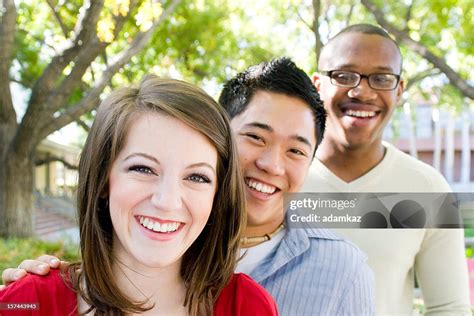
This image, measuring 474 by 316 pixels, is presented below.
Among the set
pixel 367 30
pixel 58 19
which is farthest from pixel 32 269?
pixel 367 30

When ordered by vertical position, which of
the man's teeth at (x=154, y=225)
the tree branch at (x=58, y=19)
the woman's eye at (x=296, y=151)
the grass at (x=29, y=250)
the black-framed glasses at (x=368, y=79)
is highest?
the tree branch at (x=58, y=19)

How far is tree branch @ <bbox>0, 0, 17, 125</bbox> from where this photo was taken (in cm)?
151

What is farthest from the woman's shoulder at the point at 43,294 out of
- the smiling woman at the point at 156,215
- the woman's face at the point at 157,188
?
the woman's face at the point at 157,188

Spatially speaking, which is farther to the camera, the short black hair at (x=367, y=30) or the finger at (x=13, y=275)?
the short black hair at (x=367, y=30)

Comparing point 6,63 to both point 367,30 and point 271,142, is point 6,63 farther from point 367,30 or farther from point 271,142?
point 367,30

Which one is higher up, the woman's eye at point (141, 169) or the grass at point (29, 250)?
the woman's eye at point (141, 169)

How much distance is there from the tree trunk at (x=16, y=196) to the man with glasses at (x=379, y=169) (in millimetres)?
748

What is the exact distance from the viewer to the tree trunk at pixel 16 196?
5.01 feet

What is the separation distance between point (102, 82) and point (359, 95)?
662mm

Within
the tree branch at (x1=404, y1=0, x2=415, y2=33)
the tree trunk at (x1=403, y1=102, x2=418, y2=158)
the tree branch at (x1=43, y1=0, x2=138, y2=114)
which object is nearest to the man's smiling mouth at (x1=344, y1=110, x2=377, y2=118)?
the tree trunk at (x1=403, y1=102, x2=418, y2=158)

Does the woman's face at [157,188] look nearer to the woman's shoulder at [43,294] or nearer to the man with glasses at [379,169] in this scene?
the woman's shoulder at [43,294]

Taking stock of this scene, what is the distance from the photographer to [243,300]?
98cm

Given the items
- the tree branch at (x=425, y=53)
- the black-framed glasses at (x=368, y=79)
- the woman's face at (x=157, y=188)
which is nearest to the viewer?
the woman's face at (x=157, y=188)

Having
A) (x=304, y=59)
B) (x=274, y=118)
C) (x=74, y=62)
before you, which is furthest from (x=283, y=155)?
(x=74, y=62)
